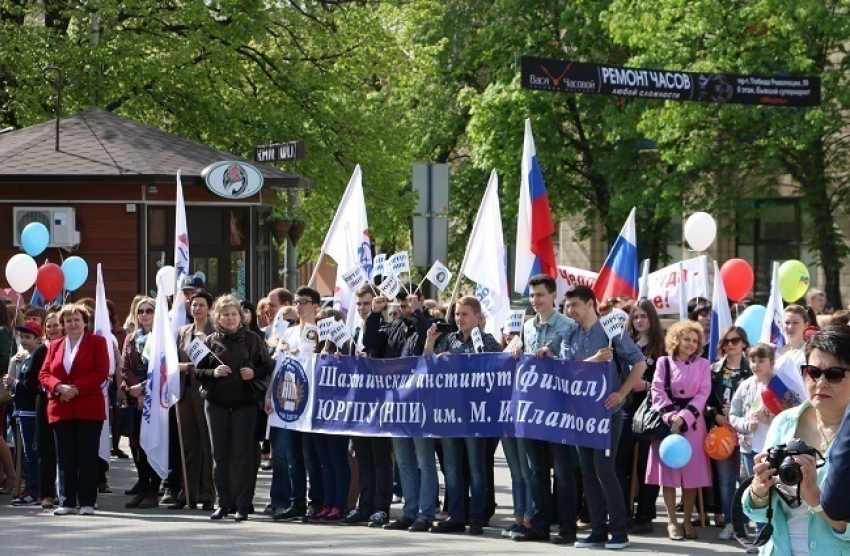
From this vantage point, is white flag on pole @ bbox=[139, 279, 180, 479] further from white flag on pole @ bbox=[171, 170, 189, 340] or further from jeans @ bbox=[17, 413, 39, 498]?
jeans @ bbox=[17, 413, 39, 498]

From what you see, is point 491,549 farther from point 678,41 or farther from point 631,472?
point 678,41

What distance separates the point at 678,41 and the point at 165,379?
24.3 m

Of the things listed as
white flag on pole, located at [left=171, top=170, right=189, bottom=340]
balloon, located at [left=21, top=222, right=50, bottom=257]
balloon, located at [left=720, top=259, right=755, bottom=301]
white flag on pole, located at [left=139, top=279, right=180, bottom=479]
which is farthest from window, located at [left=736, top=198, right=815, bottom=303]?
white flag on pole, located at [left=139, top=279, right=180, bottom=479]

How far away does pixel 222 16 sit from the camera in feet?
109

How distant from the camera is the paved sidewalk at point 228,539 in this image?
11.7 m

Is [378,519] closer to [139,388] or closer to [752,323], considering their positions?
→ [139,388]

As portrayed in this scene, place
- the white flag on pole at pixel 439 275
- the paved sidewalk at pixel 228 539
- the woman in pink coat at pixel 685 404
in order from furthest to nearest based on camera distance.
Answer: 1. the white flag on pole at pixel 439 275
2. the woman in pink coat at pixel 685 404
3. the paved sidewalk at pixel 228 539

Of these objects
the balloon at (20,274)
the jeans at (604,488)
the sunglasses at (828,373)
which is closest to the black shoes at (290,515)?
the jeans at (604,488)

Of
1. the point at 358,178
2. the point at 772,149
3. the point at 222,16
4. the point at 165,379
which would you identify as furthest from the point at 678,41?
the point at 165,379

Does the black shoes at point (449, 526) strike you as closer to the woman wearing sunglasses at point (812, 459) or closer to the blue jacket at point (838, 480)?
the woman wearing sunglasses at point (812, 459)

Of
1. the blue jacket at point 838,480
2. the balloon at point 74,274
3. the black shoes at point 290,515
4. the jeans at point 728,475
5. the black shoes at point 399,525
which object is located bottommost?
the black shoes at point 399,525

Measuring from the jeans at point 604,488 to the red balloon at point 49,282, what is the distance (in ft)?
33.2

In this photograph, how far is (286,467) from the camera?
45.9ft

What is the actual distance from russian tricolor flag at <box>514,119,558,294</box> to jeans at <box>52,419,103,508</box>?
370cm
